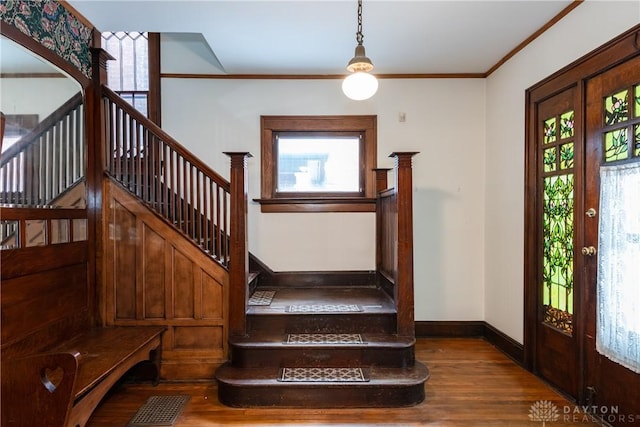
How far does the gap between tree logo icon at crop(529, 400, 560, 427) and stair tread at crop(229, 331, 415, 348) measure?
873 mm

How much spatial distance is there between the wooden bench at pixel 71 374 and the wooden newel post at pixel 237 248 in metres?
0.62

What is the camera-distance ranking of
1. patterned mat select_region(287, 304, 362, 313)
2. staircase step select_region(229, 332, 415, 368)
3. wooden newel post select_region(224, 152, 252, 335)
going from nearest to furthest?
staircase step select_region(229, 332, 415, 368) → wooden newel post select_region(224, 152, 252, 335) → patterned mat select_region(287, 304, 362, 313)

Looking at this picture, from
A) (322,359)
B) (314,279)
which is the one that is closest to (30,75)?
(322,359)

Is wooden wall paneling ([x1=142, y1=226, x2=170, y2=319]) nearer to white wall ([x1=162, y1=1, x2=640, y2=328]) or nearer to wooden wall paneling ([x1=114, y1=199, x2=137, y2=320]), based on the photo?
wooden wall paneling ([x1=114, y1=199, x2=137, y2=320])

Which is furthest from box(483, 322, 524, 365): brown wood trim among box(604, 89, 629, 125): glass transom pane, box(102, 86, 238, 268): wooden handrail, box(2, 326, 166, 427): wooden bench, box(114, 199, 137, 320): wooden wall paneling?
box(114, 199, 137, 320): wooden wall paneling

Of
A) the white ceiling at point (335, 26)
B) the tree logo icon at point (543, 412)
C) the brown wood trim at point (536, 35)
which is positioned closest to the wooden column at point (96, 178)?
the white ceiling at point (335, 26)

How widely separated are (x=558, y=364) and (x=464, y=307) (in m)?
1.22

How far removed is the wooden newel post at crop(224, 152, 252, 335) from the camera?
2814mm

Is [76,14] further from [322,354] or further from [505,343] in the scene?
[505,343]

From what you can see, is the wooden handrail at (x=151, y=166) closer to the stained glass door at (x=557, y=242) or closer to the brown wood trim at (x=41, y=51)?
the brown wood trim at (x=41, y=51)

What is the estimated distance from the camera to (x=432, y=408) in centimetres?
245

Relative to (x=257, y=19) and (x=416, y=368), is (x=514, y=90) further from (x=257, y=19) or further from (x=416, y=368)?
(x=416, y=368)

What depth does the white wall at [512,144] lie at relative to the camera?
96.7 inches

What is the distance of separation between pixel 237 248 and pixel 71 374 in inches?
57.4
